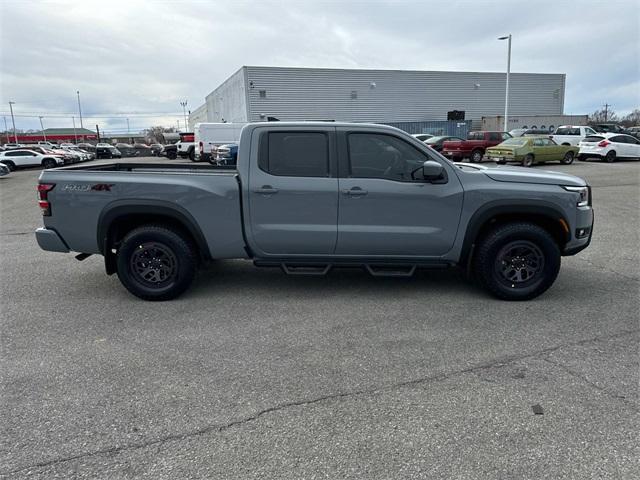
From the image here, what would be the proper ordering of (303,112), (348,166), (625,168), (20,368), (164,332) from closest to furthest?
(20,368) < (164,332) < (348,166) < (625,168) < (303,112)

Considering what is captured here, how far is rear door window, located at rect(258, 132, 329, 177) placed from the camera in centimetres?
468

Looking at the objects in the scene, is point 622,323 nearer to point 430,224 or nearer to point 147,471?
point 430,224

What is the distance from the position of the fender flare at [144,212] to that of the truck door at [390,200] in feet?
5.15

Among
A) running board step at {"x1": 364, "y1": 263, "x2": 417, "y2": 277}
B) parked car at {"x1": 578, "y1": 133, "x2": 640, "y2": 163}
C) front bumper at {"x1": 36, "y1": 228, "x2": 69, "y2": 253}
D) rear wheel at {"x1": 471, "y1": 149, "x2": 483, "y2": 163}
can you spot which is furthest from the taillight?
parked car at {"x1": 578, "y1": 133, "x2": 640, "y2": 163}

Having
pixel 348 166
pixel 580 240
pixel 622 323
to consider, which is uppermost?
pixel 348 166

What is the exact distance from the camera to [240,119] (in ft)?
131

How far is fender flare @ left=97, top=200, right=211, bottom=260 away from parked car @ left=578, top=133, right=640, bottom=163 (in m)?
25.2

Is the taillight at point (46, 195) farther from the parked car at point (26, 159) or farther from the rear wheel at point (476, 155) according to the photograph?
the parked car at point (26, 159)

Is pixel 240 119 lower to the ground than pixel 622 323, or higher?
higher

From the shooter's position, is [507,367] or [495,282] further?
[495,282]

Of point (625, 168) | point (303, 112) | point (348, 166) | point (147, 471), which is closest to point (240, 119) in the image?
point (303, 112)

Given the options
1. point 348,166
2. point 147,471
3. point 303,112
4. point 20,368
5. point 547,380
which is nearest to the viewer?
point 147,471

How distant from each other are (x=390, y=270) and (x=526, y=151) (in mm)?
17798

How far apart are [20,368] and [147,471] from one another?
69.8 inches
